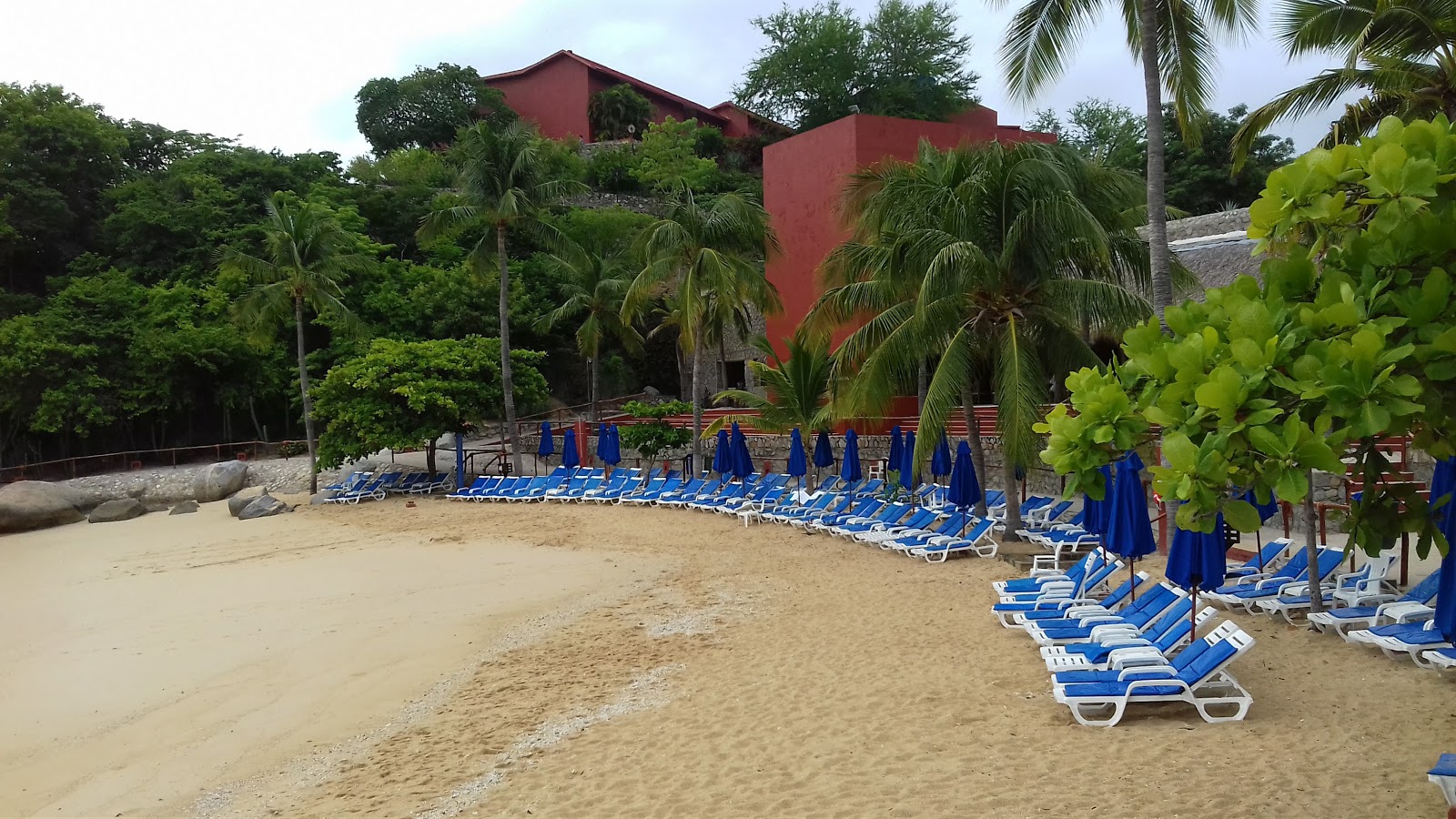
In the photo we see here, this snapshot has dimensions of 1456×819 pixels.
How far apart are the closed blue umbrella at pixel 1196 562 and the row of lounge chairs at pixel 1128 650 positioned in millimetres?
203

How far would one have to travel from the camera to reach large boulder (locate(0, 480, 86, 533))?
Answer: 74.9ft

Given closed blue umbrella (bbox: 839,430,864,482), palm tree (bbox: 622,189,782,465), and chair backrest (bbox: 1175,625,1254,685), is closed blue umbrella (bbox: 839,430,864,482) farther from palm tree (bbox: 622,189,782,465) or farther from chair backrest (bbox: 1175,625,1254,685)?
chair backrest (bbox: 1175,625,1254,685)

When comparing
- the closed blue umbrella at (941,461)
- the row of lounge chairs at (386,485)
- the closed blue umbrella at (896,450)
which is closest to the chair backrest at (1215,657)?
the closed blue umbrella at (941,461)

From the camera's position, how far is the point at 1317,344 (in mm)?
2350

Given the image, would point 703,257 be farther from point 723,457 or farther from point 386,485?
point 386,485

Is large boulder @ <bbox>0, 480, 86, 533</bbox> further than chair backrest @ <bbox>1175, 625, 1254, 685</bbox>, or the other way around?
large boulder @ <bbox>0, 480, 86, 533</bbox>

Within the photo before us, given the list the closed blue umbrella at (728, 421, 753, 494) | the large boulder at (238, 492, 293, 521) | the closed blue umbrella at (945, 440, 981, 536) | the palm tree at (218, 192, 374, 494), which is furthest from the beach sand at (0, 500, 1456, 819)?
the palm tree at (218, 192, 374, 494)

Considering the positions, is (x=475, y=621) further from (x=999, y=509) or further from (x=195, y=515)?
(x=195, y=515)

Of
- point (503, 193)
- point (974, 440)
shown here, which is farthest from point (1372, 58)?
point (503, 193)

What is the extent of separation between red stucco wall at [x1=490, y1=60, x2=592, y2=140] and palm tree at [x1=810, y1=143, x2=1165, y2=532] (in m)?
37.7

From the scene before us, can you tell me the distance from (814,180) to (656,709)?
58.0 ft

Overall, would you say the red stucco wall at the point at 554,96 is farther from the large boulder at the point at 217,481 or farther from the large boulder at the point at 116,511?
the large boulder at the point at 116,511

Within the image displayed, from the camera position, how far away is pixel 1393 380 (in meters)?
2.27

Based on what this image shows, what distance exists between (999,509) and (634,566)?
581 centimetres
